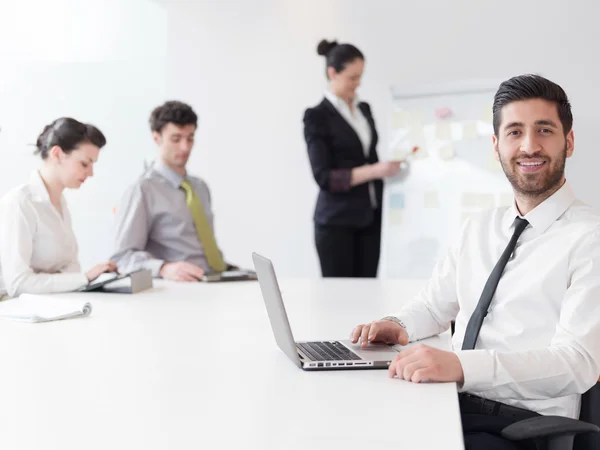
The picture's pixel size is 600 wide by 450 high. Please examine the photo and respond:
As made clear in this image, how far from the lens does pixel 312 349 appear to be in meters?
1.63

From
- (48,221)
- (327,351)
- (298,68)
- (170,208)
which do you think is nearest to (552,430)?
(327,351)

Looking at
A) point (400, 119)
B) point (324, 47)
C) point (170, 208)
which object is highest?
point (324, 47)

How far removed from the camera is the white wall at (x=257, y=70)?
15.0ft

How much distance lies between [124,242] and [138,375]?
1.78m

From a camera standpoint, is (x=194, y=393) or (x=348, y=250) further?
(x=348, y=250)

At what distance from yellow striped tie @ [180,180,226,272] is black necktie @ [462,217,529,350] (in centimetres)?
191

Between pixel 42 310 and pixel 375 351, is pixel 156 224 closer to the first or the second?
pixel 42 310

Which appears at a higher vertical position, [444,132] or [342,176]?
[444,132]

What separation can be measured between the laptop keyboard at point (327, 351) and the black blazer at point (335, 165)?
2074mm

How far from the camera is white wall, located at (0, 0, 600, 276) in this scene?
4586 millimetres

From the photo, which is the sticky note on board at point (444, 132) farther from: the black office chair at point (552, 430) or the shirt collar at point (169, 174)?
the black office chair at point (552, 430)

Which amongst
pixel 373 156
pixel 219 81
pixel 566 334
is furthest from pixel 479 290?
pixel 219 81

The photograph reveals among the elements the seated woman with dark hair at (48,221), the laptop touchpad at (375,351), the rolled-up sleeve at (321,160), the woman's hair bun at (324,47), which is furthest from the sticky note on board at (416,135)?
the laptop touchpad at (375,351)

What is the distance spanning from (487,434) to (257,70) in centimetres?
434
